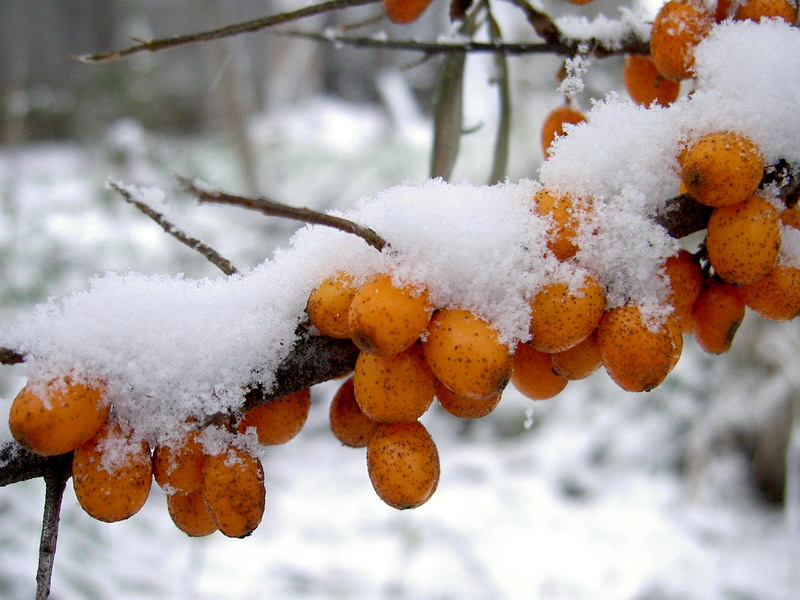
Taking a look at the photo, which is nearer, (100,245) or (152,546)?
(152,546)

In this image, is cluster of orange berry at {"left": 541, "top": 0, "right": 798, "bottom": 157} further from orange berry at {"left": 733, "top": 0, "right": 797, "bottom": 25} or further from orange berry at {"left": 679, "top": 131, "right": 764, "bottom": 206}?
orange berry at {"left": 679, "top": 131, "right": 764, "bottom": 206}

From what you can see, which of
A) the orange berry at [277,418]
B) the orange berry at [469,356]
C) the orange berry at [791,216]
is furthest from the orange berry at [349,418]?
the orange berry at [791,216]

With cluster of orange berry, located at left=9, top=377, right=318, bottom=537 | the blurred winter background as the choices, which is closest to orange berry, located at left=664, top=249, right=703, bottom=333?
the blurred winter background

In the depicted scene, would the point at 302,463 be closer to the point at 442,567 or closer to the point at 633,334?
the point at 442,567

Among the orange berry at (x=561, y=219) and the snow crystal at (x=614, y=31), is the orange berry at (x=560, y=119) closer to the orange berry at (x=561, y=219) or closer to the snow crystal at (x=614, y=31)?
the snow crystal at (x=614, y=31)

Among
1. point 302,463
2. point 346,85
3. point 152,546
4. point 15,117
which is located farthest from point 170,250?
point 346,85
